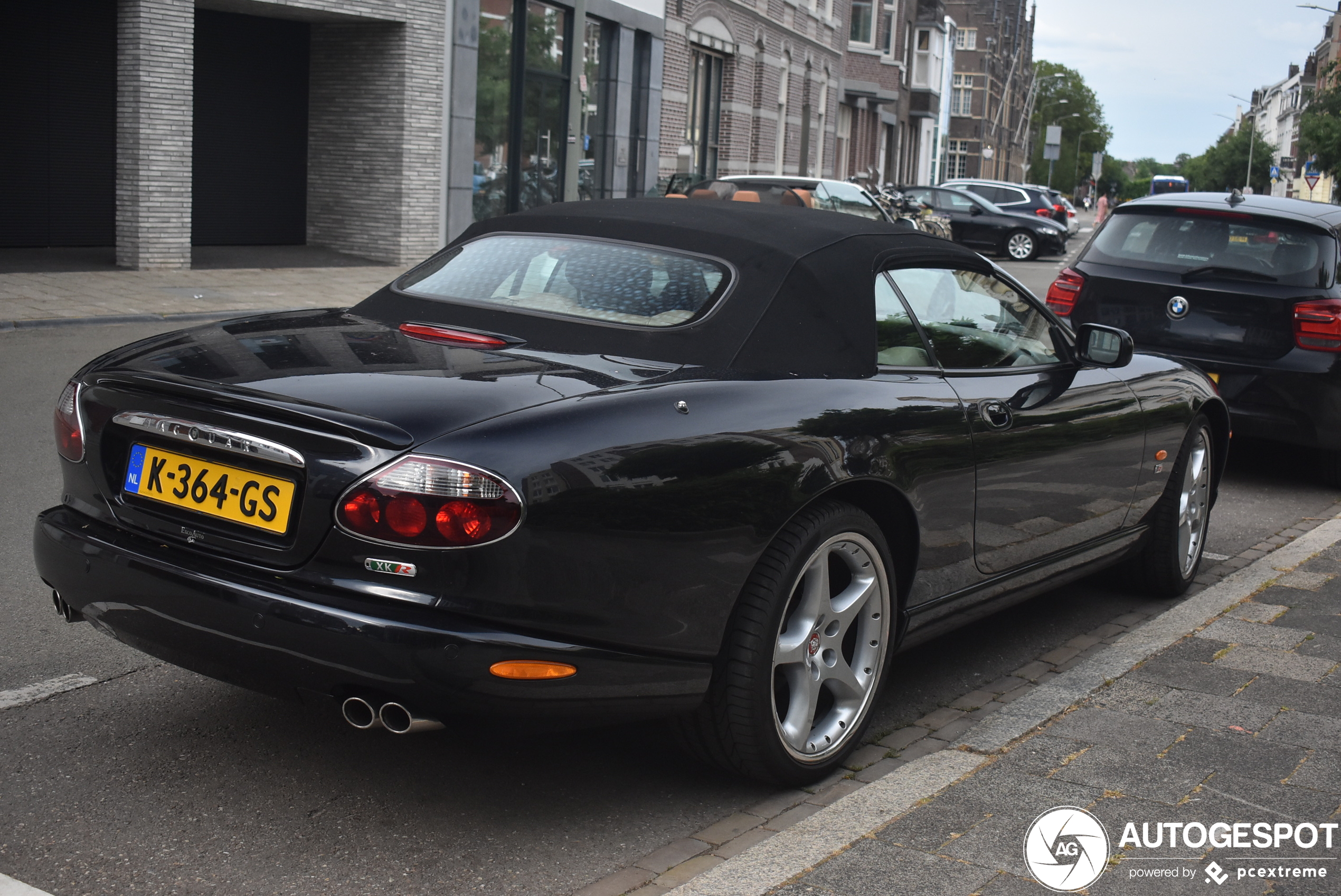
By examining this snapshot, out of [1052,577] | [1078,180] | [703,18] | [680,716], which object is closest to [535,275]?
[680,716]

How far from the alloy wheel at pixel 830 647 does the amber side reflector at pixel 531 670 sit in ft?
1.94

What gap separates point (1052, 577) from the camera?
4520mm

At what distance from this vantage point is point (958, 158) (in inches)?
3844

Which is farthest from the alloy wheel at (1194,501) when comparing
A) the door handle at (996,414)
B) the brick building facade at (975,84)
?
the brick building facade at (975,84)

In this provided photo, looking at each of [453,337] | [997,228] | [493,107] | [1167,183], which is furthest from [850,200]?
[1167,183]

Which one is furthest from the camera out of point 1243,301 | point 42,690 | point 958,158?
point 958,158

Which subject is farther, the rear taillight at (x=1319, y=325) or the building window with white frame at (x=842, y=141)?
the building window with white frame at (x=842, y=141)

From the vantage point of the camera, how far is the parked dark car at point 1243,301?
24.3 feet

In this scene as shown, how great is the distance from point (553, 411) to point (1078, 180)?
154615mm

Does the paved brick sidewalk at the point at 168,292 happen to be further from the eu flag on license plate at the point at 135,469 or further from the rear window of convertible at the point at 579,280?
the eu flag on license plate at the point at 135,469

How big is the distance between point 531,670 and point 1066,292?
614cm

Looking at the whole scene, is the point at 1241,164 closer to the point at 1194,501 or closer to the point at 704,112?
the point at 704,112

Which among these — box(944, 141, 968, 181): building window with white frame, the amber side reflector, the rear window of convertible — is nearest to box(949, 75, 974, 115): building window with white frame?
box(944, 141, 968, 181): building window with white frame

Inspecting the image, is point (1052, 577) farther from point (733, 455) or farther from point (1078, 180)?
point (1078, 180)
